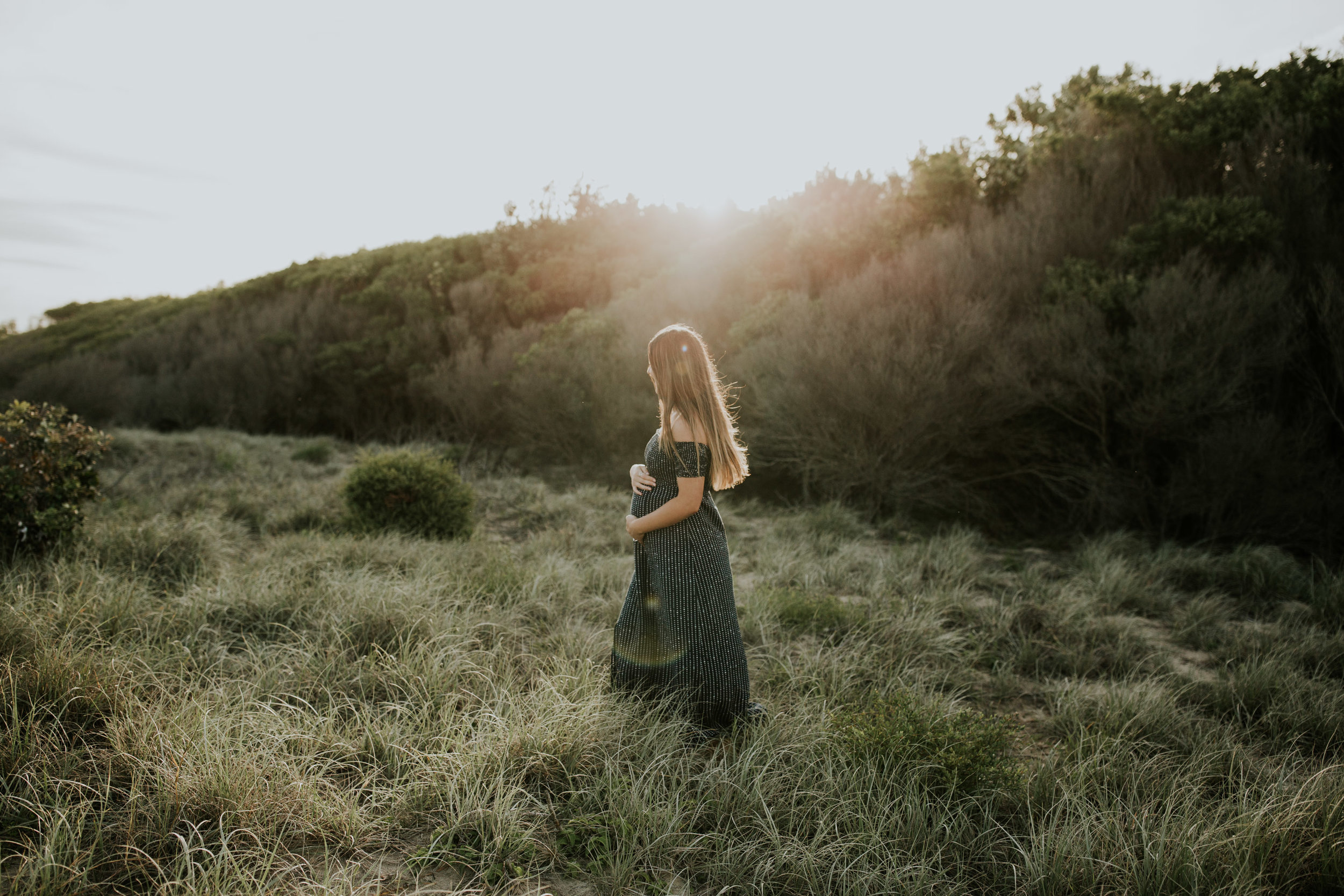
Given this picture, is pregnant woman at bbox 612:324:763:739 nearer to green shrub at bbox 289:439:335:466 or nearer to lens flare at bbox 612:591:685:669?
lens flare at bbox 612:591:685:669

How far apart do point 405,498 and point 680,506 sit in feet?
14.0

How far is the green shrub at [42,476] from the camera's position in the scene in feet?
13.3

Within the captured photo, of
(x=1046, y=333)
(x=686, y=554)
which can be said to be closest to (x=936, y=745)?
(x=686, y=554)

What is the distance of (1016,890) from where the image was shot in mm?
1905

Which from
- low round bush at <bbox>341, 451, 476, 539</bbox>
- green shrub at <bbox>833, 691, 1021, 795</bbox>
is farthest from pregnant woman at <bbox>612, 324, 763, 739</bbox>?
low round bush at <bbox>341, 451, 476, 539</bbox>

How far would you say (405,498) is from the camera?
5.82 meters

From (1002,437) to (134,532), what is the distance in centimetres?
830

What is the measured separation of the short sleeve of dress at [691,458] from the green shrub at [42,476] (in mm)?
4361

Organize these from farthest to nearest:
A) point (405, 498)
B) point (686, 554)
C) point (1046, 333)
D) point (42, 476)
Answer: point (1046, 333) < point (405, 498) < point (42, 476) < point (686, 554)

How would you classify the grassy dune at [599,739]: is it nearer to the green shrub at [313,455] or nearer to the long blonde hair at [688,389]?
the long blonde hair at [688,389]

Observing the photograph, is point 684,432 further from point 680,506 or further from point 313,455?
point 313,455

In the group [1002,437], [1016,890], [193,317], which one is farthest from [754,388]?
[193,317]

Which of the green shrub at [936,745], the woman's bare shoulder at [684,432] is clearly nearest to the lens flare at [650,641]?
the woman's bare shoulder at [684,432]

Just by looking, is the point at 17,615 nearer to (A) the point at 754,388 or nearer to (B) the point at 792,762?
(B) the point at 792,762
